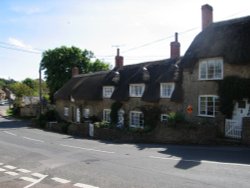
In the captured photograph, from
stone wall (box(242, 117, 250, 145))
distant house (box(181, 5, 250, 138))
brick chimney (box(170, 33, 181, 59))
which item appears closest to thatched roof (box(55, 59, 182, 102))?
brick chimney (box(170, 33, 181, 59))

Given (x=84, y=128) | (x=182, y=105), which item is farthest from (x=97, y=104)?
(x=182, y=105)

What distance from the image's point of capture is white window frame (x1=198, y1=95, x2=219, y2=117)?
25.7 meters

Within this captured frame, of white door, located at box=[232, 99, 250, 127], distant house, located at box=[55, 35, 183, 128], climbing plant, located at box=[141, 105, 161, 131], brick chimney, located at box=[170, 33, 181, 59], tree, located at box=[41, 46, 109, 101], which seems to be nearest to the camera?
white door, located at box=[232, 99, 250, 127]

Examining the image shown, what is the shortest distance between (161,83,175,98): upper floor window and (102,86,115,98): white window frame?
28.0 ft

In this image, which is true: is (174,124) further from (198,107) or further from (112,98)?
(112,98)

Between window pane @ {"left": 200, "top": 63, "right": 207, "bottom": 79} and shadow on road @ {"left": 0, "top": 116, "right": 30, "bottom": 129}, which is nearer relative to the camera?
window pane @ {"left": 200, "top": 63, "right": 207, "bottom": 79}

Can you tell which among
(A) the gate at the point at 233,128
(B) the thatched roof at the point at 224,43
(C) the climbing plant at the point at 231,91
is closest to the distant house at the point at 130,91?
(B) the thatched roof at the point at 224,43

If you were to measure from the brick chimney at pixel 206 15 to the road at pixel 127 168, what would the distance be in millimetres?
13737

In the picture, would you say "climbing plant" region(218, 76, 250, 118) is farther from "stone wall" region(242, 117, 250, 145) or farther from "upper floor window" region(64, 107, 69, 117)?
"upper floor window" region(64, 107, 69, 117)

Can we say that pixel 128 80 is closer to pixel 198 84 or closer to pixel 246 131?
pixel 198 84

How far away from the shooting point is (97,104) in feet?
132

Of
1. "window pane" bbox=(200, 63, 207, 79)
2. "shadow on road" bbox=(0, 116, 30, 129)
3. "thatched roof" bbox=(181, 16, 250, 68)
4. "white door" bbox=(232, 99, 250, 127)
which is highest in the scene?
"thatched roof" bbox=(181, 16, 250, 68)

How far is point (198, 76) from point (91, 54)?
4240 cm

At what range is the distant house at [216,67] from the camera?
78.6ft
